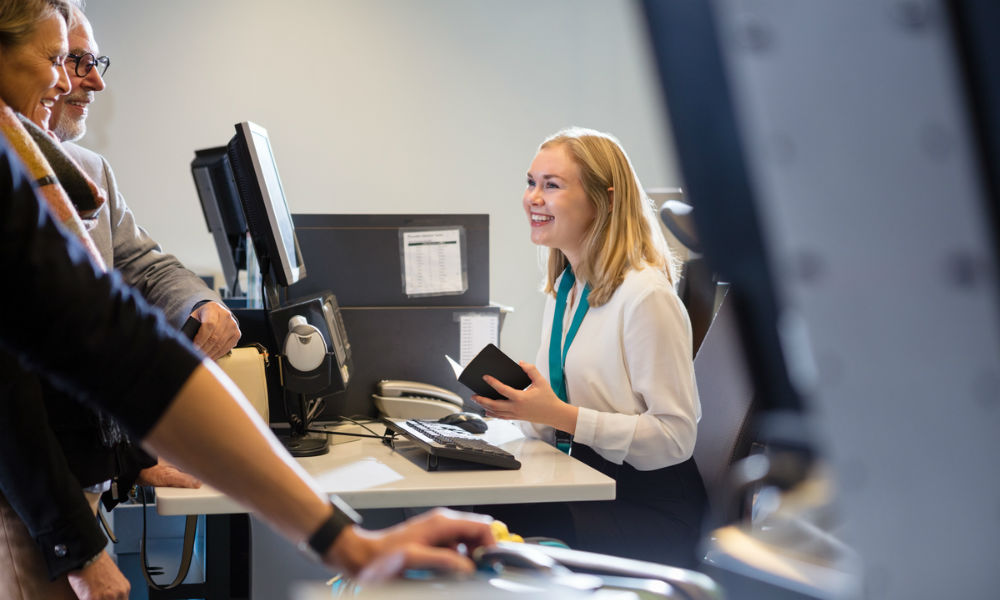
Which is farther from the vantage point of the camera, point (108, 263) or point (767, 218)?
point (108, 263)

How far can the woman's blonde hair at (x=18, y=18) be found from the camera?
43.0 inches

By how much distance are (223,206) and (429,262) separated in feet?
2.16

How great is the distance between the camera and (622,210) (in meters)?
1.88

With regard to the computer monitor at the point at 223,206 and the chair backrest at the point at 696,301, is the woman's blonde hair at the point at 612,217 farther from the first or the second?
the computer monitor at the point at 223,206

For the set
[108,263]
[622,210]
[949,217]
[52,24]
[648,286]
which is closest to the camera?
[949,217]

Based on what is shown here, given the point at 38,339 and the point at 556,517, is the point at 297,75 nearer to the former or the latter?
the point at 556,517

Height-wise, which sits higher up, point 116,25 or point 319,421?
point 116,25

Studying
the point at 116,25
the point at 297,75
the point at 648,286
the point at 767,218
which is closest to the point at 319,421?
the point at 648,286

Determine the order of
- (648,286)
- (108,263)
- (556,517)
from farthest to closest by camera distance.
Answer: (648,286) < (556,517) < (108,263)

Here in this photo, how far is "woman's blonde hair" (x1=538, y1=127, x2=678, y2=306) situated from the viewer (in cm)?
184

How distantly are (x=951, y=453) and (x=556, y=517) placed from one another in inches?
56.4

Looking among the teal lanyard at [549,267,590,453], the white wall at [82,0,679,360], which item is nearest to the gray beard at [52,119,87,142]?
the teal lanyard at [549,267,590,453]

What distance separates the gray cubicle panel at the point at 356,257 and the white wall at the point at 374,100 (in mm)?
1943

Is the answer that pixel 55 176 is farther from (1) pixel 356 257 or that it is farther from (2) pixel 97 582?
(1) pixel 356 257
